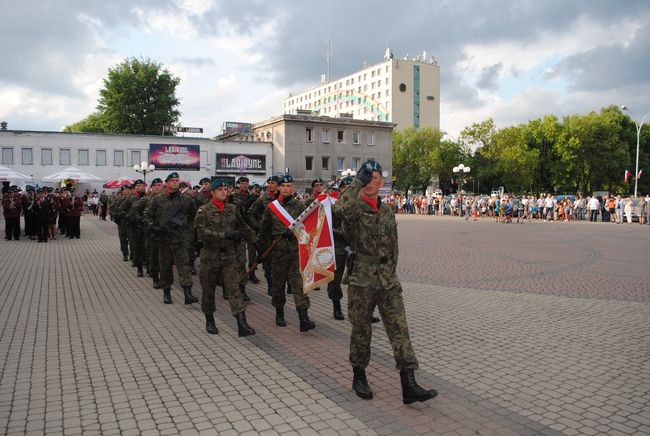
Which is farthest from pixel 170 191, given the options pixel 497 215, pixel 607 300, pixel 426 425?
pixel 497 215

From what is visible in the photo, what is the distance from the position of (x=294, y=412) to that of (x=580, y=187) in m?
67.8

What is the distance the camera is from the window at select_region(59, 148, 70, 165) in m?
49.3

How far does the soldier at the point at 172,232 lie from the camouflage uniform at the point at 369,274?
4773 mm

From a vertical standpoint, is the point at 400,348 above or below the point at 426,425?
above

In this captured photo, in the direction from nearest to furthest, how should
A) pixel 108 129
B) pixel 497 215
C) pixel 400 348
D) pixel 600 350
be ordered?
pixel 400 348 < pixel 600 350 < pixel 497 215 < pixel 108 129

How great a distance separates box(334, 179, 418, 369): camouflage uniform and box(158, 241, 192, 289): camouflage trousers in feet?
15.7

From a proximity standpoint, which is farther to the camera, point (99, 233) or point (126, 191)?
point (99, 233)

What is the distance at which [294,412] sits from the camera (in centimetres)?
436

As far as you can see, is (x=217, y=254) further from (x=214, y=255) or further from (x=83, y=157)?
(x=83, y=157)

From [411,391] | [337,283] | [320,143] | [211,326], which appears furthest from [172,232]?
[320,143]

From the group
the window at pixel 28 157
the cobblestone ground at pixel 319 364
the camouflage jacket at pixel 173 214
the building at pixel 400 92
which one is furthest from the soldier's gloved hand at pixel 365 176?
the building at pixel 400 92

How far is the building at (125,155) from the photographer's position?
48.2 metres

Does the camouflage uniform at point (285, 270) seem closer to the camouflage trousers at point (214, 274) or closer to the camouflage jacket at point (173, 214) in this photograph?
the camouflage trousers at point (214, 274)

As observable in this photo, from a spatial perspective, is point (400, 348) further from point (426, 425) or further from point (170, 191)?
point (170, 191)
